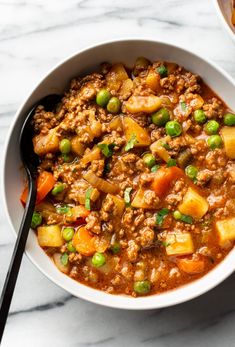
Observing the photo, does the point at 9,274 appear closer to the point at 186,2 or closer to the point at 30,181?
the point at 30,181

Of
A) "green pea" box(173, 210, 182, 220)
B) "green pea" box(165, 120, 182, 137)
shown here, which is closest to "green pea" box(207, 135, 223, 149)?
"green pea" box(165, 120, 182, 137)

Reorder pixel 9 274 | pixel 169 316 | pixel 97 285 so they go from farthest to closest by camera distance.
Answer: pixel 169 316 < pixel 97 285 < pixel 9 274

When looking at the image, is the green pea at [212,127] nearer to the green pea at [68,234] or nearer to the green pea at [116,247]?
the green pea at [116,247]

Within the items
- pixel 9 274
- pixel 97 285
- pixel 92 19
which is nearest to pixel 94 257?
pixel 97 285

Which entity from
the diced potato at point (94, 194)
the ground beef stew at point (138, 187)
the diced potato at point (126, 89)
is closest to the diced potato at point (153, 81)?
the ground beef stew at point (138, 187)

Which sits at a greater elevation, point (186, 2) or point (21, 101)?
point (186, 2)

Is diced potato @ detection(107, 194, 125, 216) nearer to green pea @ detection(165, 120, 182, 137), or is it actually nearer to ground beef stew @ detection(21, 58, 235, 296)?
ground beef stew @ detection(21, 58, 235, 296)

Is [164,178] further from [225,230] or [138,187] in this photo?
[225,230]
